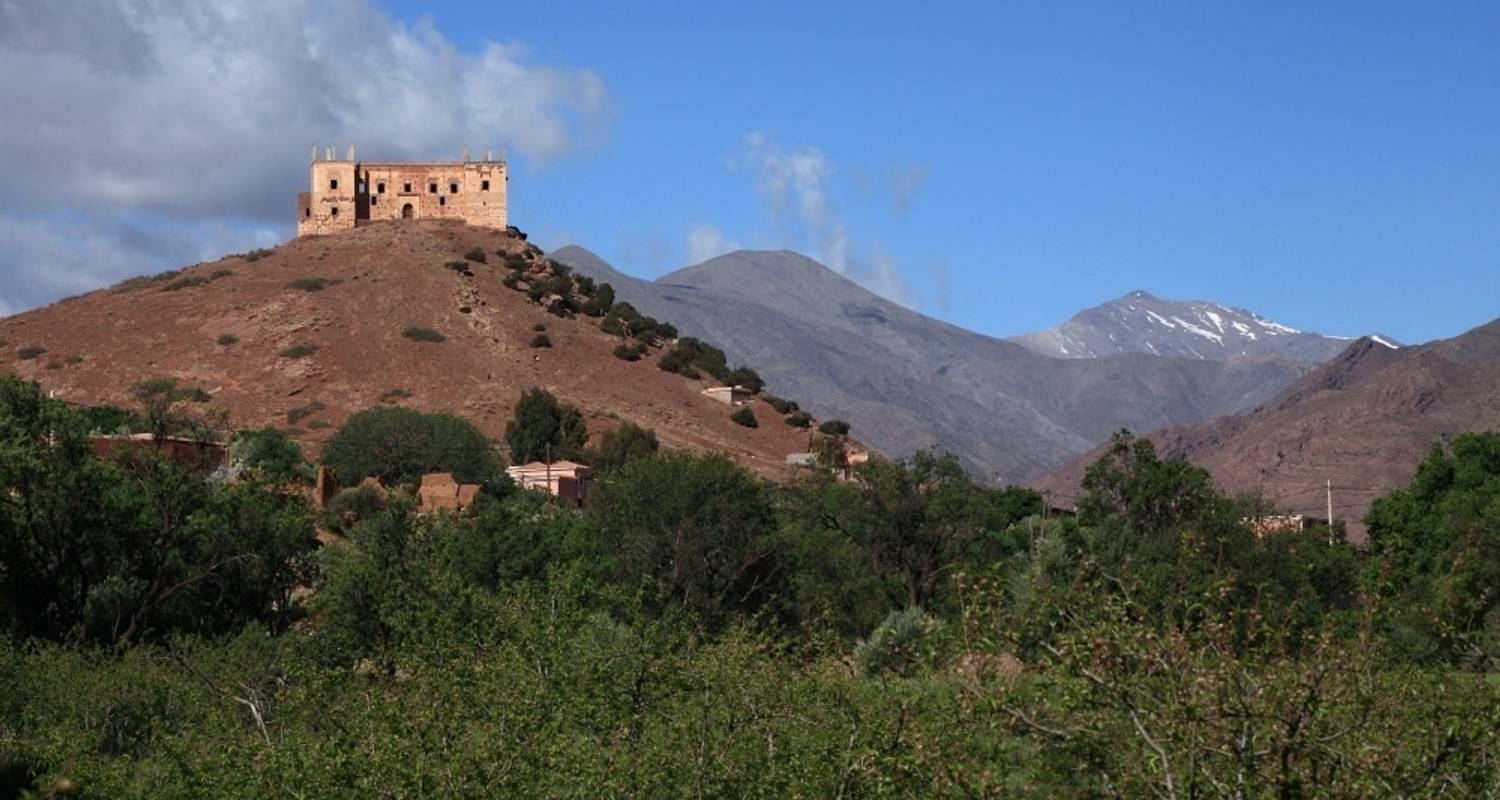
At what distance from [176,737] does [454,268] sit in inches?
2761

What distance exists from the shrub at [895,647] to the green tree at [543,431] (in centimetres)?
3347

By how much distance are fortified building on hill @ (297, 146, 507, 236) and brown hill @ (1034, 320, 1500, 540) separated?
3154 centimetres

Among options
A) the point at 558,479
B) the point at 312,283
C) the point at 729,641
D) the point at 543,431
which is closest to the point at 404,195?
the point at 312,283

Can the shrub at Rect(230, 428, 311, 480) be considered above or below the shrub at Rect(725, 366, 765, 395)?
below

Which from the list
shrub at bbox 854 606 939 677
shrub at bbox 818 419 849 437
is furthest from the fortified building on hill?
shrub at bbox 854 606 939 677

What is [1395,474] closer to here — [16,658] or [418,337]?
[418,337]

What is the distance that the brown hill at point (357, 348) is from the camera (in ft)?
246

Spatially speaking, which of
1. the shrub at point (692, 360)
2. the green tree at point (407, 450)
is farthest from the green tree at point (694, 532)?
the shrub at point (692, 360)

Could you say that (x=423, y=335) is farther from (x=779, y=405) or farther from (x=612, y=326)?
(x=779, y=405)

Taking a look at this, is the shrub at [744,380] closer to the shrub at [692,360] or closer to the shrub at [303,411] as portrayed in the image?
the shrub at [692,360]

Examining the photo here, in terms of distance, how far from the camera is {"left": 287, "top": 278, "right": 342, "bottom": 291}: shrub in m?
85.9

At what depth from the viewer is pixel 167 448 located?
4966 centimetres

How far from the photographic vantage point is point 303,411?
238ft

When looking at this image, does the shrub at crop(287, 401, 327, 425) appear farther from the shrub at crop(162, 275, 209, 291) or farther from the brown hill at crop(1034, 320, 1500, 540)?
the brown hill at crop(1034, 320, 1500, 540)
